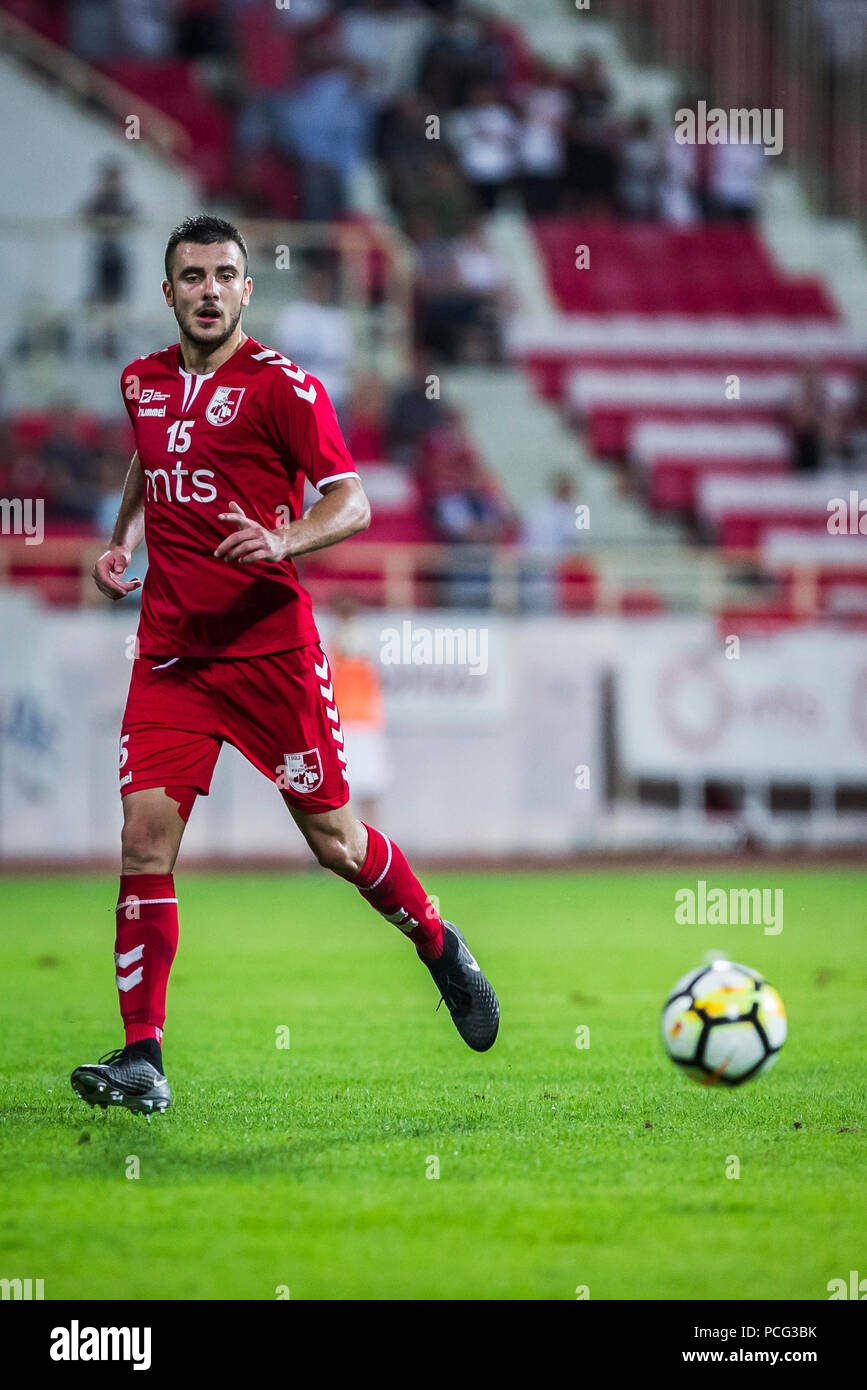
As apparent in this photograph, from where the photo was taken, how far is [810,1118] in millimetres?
5457

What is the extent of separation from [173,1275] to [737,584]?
15.7m

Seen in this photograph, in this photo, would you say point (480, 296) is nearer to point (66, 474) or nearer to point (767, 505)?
point (767, 505)

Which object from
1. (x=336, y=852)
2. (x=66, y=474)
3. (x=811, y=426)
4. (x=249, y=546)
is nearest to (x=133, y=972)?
(x=336, y=852)

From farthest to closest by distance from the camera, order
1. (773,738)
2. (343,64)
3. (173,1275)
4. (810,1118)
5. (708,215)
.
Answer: (708,215)
(343,64)
(773,738)
(810,1118)
(173,1275)

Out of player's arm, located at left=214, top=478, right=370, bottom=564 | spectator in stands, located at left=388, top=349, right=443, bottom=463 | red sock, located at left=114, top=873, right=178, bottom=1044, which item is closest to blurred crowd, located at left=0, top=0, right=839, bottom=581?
spectator in stands, located at left=388, top=349, right=443, bottom=463

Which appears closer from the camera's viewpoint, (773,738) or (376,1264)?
(376,1264)

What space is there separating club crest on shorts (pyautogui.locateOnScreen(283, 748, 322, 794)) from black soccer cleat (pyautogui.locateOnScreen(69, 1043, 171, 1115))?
920 mm

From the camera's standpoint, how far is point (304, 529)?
528cm

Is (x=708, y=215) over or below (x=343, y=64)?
below

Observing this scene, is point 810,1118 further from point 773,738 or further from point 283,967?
point 773,738

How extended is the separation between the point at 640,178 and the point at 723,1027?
20.4 metres

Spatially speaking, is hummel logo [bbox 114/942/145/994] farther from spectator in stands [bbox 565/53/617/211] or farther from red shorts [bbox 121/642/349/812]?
spectator in stands [bbox 565/53/617/211]

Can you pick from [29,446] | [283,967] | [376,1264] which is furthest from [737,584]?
[376,1264]

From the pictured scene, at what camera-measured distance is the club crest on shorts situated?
5.67 meters
